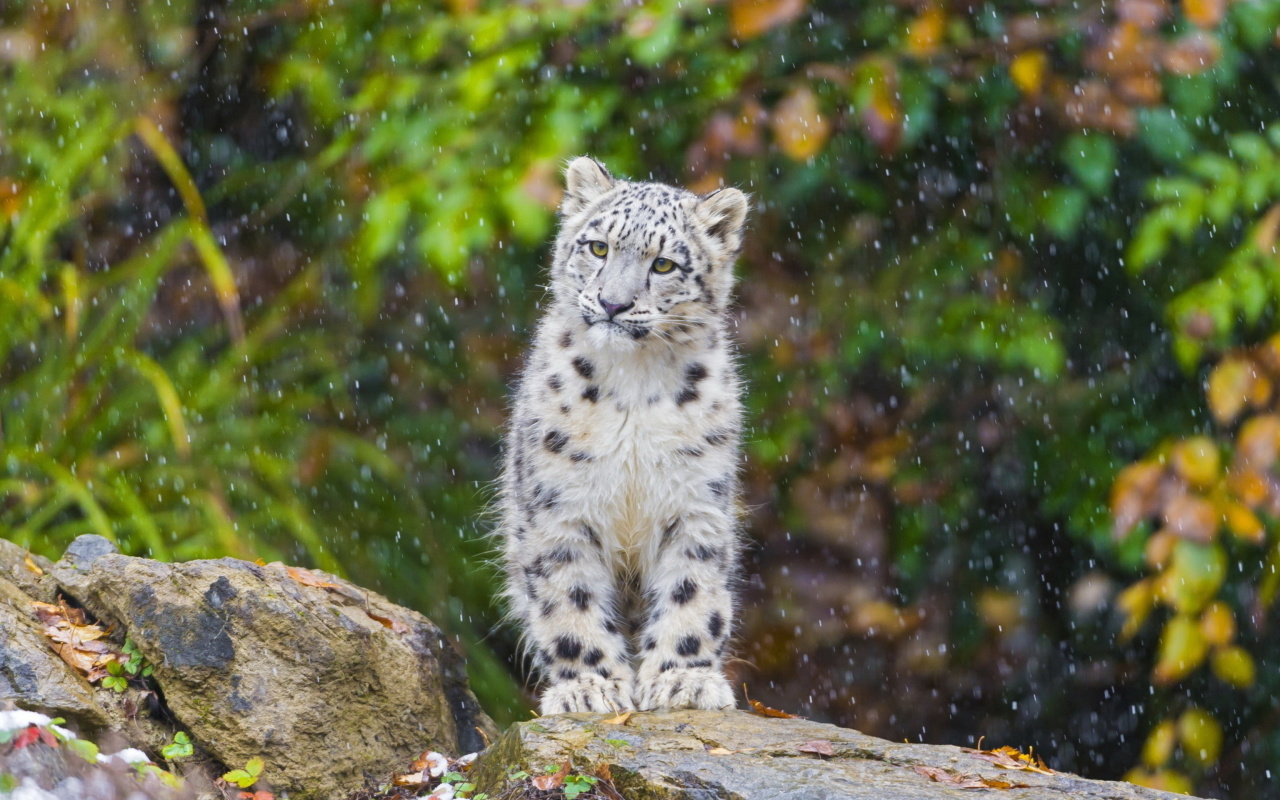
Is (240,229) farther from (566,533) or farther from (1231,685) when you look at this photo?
(1231,685)

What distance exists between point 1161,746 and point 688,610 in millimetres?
2929

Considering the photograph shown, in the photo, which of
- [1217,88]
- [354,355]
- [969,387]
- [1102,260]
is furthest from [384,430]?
[1217,88]

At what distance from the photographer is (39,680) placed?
3.65 metres

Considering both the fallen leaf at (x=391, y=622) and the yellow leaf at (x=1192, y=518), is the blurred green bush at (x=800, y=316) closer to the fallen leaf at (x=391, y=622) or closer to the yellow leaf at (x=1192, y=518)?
the yellow leaf at (x=1192, y=518)

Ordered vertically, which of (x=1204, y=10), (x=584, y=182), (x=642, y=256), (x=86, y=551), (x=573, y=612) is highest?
(x=1204, y=10)

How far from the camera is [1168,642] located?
583cm

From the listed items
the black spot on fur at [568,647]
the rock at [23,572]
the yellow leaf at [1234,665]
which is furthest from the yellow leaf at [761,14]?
the rock at [23,572]

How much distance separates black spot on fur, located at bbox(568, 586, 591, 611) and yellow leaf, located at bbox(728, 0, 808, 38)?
2.76 metres

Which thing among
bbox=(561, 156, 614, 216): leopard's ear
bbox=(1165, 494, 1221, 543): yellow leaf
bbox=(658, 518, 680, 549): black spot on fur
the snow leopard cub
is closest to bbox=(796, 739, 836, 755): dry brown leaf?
the snow leopard cub

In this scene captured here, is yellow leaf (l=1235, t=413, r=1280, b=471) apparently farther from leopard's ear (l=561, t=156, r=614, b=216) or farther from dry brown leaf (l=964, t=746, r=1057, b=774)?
leopard's ear (l=561, t=156, r=614, b=216)

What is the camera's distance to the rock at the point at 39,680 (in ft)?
11.8

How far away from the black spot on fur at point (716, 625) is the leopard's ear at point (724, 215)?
51.7 inches

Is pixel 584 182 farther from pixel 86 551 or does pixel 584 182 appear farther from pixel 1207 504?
pixel 1207 504

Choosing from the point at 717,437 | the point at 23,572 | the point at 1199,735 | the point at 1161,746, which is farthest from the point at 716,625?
the point at 1199,735
